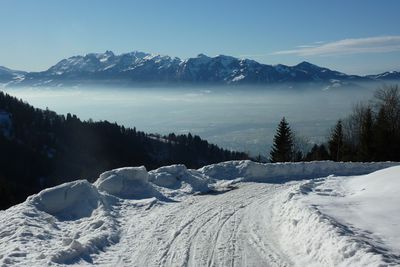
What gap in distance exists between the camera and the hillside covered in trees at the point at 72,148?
149750mm

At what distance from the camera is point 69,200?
52.9 ft

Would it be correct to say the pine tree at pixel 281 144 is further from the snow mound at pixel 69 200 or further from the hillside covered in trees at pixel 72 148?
the hillside covered in trees at pixel 72 148

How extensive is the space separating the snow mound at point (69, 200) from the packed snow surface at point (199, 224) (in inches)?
1.5

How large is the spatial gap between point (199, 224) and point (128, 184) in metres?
5.92

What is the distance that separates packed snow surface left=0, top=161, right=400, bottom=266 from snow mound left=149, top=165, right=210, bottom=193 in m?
0.05

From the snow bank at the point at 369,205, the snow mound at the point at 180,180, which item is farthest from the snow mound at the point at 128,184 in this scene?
the snow bank at the point at 369,205

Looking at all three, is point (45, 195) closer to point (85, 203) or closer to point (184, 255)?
point (85, 203)

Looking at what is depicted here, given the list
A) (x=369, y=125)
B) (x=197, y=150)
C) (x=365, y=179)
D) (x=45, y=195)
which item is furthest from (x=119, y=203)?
(x=197, y=150)

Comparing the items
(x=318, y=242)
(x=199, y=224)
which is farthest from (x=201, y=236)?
(x=318, y=242)

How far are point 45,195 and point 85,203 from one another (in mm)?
1461

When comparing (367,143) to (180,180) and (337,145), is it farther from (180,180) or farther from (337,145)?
(180,180)

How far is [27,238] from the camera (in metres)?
11.9

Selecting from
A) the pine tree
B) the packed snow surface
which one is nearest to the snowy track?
the packed snow surface

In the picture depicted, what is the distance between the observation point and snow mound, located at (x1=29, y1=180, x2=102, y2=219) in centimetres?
1534
